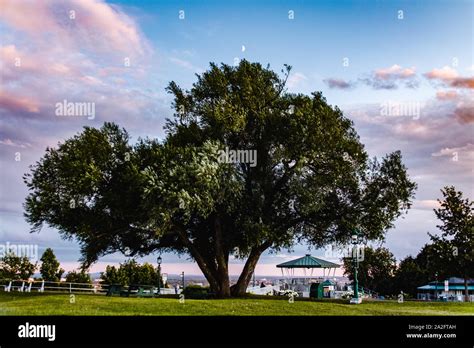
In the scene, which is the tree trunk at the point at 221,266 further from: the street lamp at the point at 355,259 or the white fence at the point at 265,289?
the white fence at the point at 265,289

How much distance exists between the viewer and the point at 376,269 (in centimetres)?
8406

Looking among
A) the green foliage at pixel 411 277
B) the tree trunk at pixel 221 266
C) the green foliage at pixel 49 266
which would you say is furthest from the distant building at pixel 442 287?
the green foliage at pixel 49 266

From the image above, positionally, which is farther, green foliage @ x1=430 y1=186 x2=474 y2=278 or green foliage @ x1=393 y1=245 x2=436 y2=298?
green foliage @ x1=393 y1=245 x2=436 y2=298

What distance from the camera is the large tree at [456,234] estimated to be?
4519cm

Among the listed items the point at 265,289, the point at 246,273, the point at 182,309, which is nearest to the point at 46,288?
the point at 265,289

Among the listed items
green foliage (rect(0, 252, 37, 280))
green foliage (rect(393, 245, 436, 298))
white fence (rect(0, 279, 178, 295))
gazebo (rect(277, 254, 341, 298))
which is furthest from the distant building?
green foliage (rect(0, 252, 37, 280))

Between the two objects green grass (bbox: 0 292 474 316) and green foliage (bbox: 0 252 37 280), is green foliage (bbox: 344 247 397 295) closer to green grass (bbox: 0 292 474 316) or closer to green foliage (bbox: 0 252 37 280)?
green foliage (bbox: 0 252 37 280)

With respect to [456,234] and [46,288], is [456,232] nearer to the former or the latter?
[456,234]

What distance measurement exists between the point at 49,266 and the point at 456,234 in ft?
136

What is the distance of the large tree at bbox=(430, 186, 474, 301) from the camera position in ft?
148

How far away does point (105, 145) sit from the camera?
1411 inches

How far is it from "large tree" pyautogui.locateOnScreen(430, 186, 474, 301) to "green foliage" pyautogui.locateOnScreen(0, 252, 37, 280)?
41886 mm

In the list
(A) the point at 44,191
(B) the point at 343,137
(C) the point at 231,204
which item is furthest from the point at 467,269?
(A) the point at 44,191
